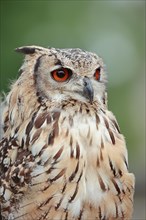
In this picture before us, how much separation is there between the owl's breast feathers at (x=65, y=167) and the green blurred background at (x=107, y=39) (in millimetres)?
5861

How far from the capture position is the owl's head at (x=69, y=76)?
4434 millimetres

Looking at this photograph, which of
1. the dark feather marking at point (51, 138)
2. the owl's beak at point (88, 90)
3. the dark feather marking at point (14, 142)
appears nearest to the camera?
the owl's beak at point (88, 90)

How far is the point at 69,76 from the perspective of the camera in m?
4.49

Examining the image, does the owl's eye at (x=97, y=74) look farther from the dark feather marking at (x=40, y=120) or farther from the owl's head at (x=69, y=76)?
the dark feather marking at (x=40, y=120)

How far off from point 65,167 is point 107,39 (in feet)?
53.5

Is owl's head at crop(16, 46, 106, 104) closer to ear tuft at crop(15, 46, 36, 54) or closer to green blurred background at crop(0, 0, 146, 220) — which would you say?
ear tuft at crop(15, 46, 36, 54)

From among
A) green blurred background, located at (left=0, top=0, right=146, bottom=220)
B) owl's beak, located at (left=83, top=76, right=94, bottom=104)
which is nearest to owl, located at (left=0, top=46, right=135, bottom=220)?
owl's beak, located at (left=83, top=76, right=94, bottom=104)

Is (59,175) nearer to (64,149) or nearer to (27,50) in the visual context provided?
(64,149)

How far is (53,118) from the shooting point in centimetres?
460

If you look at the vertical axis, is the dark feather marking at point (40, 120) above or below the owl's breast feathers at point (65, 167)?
above

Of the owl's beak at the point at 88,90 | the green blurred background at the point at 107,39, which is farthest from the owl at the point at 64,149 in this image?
the green blurred background at the point at 107,39

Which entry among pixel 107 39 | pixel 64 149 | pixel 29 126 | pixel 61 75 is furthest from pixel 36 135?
pixel 107 39

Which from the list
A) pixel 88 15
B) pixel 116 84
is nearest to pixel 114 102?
pixel 116 84

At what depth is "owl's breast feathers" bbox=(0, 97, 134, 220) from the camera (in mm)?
4461
